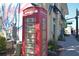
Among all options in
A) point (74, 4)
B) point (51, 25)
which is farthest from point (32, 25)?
point (74, 4)

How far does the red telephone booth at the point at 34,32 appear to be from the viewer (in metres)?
5.04

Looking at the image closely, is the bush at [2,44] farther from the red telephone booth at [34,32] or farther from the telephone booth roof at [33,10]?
the telephone booth roof at [33,10]

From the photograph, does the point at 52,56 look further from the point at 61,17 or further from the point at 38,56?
the point at 61,17

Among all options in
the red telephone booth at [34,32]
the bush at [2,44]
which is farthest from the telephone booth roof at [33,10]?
the bush at [2,44]

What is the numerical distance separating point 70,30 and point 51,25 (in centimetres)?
31

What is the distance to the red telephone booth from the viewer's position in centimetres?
504

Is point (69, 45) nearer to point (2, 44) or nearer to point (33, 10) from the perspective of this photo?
point (33, 10)

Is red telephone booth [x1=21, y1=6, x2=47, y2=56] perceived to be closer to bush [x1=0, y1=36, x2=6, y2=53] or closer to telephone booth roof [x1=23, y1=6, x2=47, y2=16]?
telephone booth roof [x1=23, y1=6, x2=47, y2=16]

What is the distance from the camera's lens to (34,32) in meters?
5.06

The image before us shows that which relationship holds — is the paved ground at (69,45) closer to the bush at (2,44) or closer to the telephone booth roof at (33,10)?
the telephone booth roof at (33,10)

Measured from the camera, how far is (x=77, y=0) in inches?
197

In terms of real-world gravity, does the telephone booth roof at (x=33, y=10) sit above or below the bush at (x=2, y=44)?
above

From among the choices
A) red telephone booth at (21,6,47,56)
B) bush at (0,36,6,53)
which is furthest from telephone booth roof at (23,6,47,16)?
bush at (0,36,6,53)

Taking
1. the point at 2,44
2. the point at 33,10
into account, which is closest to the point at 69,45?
the point at 33,10
